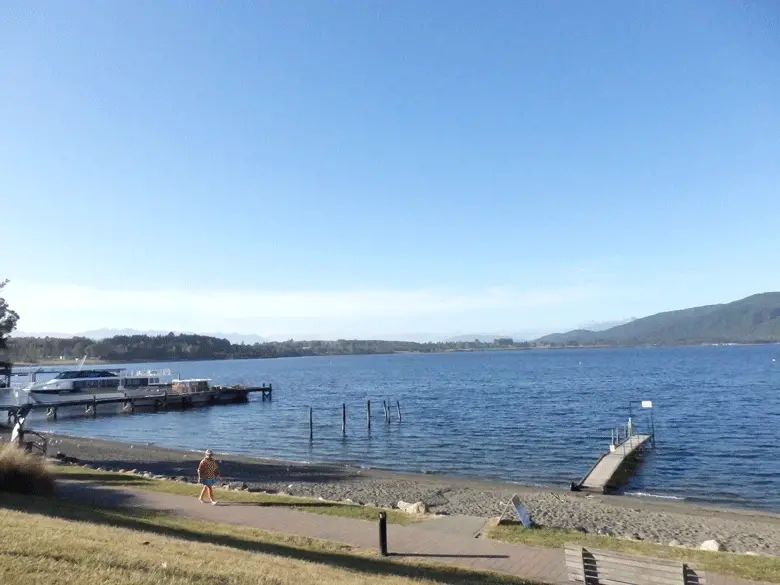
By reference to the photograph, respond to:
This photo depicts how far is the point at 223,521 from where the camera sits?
1558 centimetres

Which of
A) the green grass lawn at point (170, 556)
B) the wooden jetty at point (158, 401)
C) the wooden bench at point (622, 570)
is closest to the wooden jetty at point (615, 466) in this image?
the green grass lawn at point (170, 556)

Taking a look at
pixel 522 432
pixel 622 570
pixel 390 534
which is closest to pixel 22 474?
pixel 390 534

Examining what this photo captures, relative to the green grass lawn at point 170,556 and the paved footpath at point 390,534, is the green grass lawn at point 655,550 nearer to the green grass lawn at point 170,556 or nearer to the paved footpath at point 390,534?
the paved footpath at point 390,534

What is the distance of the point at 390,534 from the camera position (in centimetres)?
1454

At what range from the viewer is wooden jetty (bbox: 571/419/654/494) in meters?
26.5

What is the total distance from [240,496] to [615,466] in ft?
59.8

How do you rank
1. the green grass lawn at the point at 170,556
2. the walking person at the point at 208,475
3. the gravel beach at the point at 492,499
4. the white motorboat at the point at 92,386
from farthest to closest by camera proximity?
the white motorboat at the point at 92,386 < the gravel beach at the point at 492,499 < the walking person at the point at 208,475 < the green grass lawn at the point at 170,556

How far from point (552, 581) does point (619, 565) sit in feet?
5.74

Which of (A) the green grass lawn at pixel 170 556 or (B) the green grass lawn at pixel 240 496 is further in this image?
(B) the green grass lawn at pixel 240 496

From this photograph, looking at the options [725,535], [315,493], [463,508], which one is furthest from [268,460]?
[725,535]

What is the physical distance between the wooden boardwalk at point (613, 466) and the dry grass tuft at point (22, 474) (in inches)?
745

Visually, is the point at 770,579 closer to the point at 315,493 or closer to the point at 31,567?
the point at 31,567

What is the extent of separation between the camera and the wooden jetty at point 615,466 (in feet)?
87.1

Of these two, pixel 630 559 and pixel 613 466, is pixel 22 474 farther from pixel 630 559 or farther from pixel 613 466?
pixel 613 466
